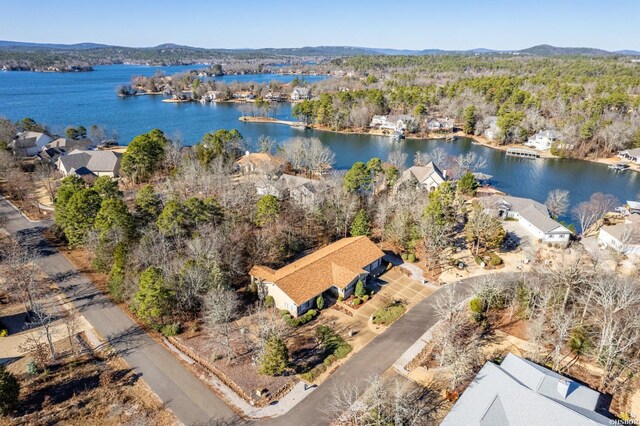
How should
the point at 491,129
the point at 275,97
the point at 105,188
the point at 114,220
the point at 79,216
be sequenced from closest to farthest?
the point at 114,220 → the point at 79,216 → the point at 105,188 → the point at 491,129 → the point at 275,97

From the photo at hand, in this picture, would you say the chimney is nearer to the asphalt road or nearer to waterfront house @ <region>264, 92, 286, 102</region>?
the asphalt road

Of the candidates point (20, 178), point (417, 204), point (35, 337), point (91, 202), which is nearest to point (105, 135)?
point (20, 178)

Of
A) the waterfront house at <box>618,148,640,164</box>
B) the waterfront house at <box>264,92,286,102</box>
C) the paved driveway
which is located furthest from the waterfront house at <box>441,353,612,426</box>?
the waterfront house at <box>264,92,286,102</box>

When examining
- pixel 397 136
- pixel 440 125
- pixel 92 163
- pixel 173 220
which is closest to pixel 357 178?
pixel 173 220

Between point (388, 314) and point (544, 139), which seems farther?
point (544, 139)

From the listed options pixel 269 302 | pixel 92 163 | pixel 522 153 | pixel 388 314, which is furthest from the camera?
pixel 522 153

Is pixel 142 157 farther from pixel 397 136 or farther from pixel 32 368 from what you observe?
pixel 397 136

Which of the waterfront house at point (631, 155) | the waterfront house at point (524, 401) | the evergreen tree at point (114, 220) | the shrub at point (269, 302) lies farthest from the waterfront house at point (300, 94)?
the waterfront house at point (524, 401)
